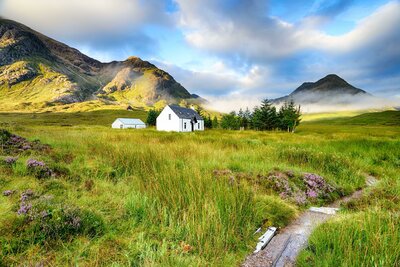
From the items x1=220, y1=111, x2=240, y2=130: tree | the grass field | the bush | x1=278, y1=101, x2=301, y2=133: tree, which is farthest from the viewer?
x1=220, y1=111, x2=240, y2=130: tree

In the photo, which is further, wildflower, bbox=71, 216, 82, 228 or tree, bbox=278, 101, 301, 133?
tree, bbox=278, 101, 301, 133

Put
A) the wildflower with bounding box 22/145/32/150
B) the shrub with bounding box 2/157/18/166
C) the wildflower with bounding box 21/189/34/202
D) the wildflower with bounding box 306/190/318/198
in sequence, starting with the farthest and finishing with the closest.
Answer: the wildflower with bounding box 22/145/32/150
the wildflower with bounding box 306/190/318/198
the shrub with bounding box 2/157/18/166
the wildflower with bounding box 21/189/34/202

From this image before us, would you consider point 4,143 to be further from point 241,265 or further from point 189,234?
point 241,265

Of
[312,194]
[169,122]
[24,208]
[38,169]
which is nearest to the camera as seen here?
[24,208]

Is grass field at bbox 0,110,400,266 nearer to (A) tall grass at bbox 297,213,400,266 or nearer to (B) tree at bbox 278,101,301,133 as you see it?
Answer: (A) tall grass at bbox 297,213,400,266

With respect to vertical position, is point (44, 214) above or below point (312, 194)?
above

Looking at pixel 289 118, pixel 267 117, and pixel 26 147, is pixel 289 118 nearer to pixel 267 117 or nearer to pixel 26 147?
pixel 267 117

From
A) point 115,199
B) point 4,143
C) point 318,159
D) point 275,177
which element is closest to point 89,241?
point 115,199

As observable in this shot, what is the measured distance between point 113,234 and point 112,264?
82cm

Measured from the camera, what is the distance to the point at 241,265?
3.41 metres

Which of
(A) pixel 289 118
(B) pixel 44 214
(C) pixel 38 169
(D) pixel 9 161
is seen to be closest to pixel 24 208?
(B) pixel 44 214

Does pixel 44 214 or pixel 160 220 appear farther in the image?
pixel 160 220

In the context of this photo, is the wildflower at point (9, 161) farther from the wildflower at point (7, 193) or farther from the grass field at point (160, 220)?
the wildflower at point (7, 193)

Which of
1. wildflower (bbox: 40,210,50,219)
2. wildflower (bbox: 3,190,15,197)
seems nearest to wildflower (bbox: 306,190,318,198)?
wildflower (bbox: 40,210,50,219)
